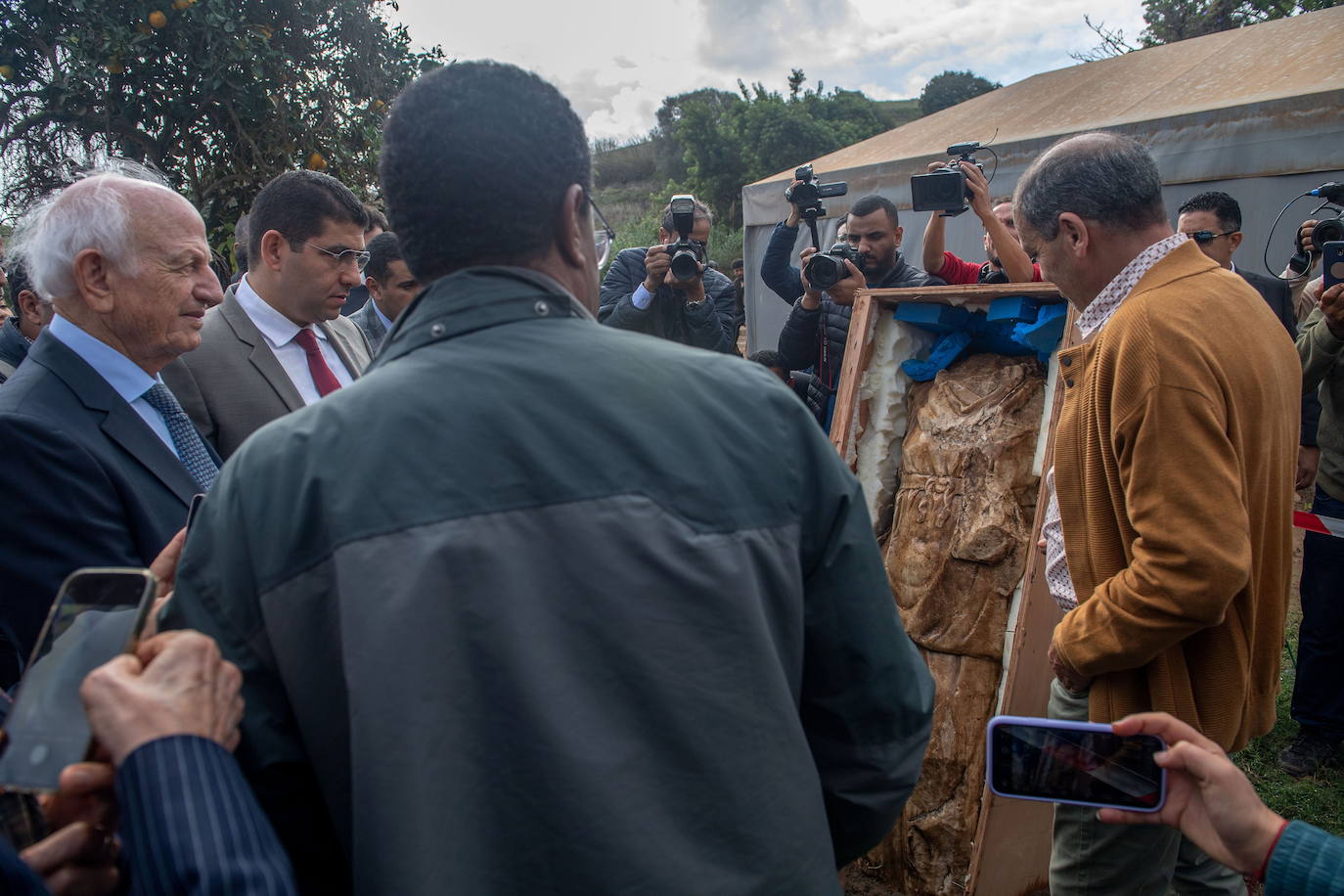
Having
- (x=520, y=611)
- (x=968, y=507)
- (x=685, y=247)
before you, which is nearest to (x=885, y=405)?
(x=968, y=507)

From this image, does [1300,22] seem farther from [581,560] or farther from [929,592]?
[581,560]

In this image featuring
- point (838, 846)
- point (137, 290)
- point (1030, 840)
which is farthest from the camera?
point (1030, 840)

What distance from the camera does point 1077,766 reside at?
4.25 ft

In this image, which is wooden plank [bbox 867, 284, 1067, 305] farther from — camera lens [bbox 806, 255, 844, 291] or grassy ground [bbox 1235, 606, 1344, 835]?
grassy ground [bbox 1235, 606, 1344, 835]

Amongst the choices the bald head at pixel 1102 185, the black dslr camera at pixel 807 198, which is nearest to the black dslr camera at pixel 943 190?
the black dslr camera at pixel 807 198

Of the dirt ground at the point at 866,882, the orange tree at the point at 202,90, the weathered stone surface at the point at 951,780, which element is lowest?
the dirt ground at the point at 866,882

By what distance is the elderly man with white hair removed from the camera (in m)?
1.59

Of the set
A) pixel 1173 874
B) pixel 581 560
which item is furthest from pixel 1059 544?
pixel 581 560

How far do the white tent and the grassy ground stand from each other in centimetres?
299

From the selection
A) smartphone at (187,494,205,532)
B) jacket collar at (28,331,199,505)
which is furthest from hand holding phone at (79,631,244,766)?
jacket collar at (28,331,199,505)

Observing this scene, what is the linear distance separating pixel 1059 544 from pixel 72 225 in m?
2.29

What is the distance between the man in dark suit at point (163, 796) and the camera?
0.83 meters

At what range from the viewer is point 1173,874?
2131 mm

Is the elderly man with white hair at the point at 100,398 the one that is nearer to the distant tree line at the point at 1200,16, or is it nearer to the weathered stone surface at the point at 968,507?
the weathered stone surface at the point at 968,507
